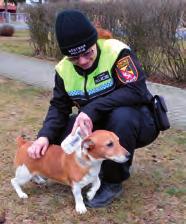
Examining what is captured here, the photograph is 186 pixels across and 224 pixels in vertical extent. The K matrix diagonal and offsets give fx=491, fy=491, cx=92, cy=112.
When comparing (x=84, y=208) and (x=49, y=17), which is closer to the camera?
(x=84, y=208)

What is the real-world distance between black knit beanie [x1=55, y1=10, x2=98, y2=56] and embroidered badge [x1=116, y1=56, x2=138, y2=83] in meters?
0.27

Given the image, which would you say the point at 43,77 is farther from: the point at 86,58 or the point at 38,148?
the point at 86,58

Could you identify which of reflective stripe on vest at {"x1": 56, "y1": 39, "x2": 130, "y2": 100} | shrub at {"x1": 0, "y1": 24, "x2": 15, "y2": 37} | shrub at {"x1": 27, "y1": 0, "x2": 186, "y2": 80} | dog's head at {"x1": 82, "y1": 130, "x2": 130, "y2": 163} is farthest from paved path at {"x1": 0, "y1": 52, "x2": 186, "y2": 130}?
shrub at {"x1": 0, "y1": 24, "x2": 15, "y2": 37}

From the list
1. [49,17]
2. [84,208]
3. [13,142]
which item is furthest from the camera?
[49,17]

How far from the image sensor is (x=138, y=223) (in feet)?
10.9

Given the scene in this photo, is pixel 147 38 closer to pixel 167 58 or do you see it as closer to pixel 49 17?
pixel 167 58

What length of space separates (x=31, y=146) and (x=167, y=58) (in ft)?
18.7

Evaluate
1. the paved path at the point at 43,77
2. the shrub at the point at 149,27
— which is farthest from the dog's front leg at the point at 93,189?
the shrub at the point at 149,27

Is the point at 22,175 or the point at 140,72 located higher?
the point at 140,72

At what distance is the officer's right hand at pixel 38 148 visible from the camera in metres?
3.50

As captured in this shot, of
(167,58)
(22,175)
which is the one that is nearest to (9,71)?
(167,58)

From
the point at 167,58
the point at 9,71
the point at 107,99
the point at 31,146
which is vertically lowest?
the point at 9,71

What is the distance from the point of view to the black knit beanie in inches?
127

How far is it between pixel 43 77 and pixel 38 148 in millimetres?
6187
